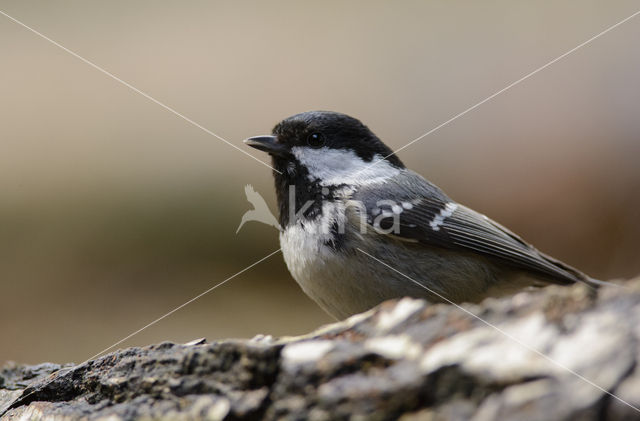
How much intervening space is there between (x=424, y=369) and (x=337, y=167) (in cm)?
131

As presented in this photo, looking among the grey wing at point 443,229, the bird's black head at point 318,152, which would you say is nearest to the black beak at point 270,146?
the bird's black head at point 318,152

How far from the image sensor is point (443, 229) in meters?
2.19

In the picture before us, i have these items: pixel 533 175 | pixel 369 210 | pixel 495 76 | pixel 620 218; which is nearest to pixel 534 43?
pixel 495 76

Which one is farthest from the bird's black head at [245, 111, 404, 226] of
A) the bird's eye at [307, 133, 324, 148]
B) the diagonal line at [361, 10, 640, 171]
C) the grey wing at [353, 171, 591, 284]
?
the diagonal line at [361, 10, 640, 171]

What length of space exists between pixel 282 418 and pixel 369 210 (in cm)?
109

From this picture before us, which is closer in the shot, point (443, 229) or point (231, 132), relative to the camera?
point (443, 229)

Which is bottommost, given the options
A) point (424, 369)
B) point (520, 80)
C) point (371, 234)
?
point (520, 80)

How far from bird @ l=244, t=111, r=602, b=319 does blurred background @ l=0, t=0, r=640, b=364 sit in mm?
2520

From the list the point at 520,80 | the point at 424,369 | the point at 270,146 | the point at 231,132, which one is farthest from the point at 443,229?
the point at 231,132

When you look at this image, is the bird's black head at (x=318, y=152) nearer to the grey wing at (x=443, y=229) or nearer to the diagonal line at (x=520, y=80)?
the grey wing at (x=443, y=229)

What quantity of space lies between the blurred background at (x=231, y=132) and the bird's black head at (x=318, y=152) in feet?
8.24

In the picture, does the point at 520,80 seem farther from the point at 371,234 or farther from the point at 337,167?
the point at 371,234

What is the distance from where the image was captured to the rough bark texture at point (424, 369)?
93cm

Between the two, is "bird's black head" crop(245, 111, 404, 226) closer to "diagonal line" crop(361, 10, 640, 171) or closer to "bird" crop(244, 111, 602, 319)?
"bird" crop(244, 111, 602, 319)
